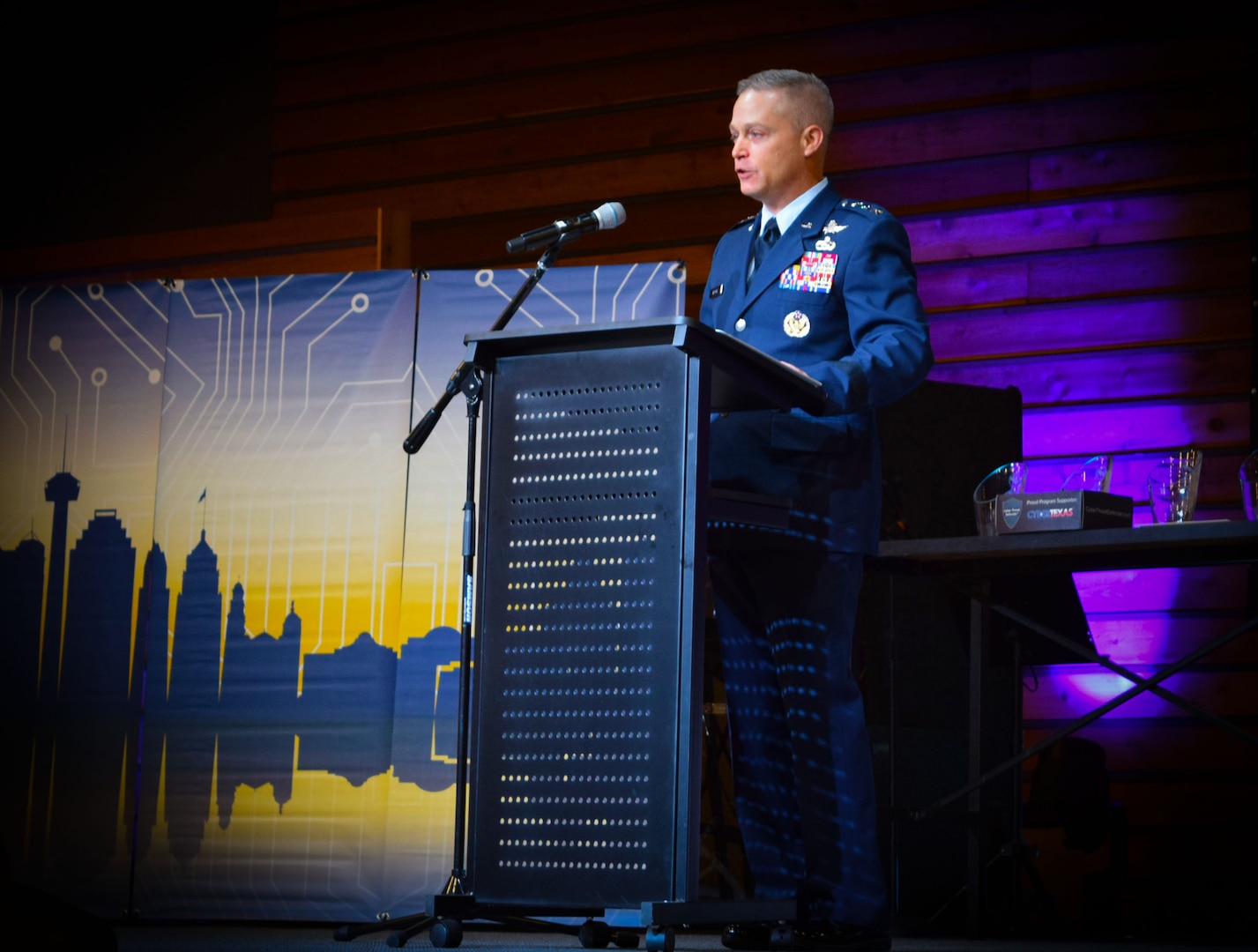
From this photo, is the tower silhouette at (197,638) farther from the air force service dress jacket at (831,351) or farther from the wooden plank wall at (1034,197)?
the air force service dress jacket at (831,351)

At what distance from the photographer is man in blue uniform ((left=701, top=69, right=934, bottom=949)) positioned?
241 centimetres

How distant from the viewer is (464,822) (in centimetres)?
240

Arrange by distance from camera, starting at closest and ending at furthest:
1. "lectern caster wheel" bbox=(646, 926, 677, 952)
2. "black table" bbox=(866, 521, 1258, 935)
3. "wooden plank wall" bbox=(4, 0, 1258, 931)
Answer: "lectern caster wheel" bbox=(646, 926, 677, 952) → "black table" bbox=(866, 521, 1258, 935) → "wooden plank wall" bbox=(4, 0, 1258, 931)

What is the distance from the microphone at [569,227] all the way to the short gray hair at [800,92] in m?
0.38

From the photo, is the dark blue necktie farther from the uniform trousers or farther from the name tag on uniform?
the uniform trousers

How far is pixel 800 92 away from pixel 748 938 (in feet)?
5.25

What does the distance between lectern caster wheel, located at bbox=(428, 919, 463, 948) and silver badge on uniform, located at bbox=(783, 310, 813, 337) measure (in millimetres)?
1204

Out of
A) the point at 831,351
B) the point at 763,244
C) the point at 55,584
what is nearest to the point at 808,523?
the point at 831,351

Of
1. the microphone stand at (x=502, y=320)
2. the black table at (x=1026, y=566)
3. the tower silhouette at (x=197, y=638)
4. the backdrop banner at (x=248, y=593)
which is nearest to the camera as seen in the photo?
the microphone stand at (x=502, y=320)

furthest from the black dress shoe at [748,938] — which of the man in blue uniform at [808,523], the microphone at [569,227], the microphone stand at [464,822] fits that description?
the microphone at [569,227]

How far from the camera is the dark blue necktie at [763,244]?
2721 millimetres

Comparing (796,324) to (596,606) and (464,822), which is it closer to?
(596,606)

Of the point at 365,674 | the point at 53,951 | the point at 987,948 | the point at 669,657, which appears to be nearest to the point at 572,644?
the point at 669,657

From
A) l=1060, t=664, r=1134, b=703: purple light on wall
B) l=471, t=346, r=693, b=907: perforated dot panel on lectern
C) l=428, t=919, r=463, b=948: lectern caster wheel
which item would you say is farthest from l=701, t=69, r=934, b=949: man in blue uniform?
l=1060, t=664, r=1134, b=703: purple light on wall
